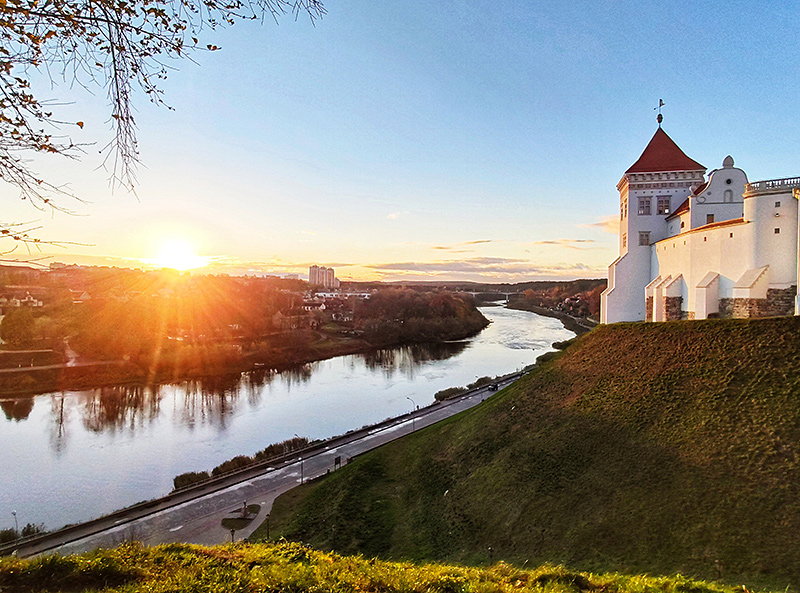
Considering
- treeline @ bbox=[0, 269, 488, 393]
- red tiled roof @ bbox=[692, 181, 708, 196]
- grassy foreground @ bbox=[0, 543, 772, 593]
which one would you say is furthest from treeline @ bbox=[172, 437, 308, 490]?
treeline @ bbox=[0, 269, 488, 393]

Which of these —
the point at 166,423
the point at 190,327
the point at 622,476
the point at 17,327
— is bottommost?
the point at 166,423

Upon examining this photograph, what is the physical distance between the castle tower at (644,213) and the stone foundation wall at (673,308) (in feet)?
10.5

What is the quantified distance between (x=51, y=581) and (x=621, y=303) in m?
21.2

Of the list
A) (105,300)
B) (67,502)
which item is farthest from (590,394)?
(105,300)

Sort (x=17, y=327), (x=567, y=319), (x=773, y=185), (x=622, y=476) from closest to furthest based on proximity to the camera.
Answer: (x=622, y=476) → (x=773, y=185) → (x=17, y=327) → (x=567, y=319)

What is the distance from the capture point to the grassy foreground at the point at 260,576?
350cm

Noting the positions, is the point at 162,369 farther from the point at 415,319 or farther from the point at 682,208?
the point at 682,208

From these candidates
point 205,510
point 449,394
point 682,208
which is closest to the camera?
point 205,510

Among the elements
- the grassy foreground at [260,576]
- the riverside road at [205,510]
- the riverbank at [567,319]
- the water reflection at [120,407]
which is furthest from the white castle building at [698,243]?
the water reflection at [120,407]

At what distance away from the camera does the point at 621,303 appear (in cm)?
1997

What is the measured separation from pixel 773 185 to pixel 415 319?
2284 inches

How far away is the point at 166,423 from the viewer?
25.3 meters

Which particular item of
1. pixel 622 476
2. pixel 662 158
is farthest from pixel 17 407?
pixel 662 158

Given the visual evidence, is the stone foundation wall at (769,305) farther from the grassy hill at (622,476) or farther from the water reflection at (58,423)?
the water reflection at (58,423)
